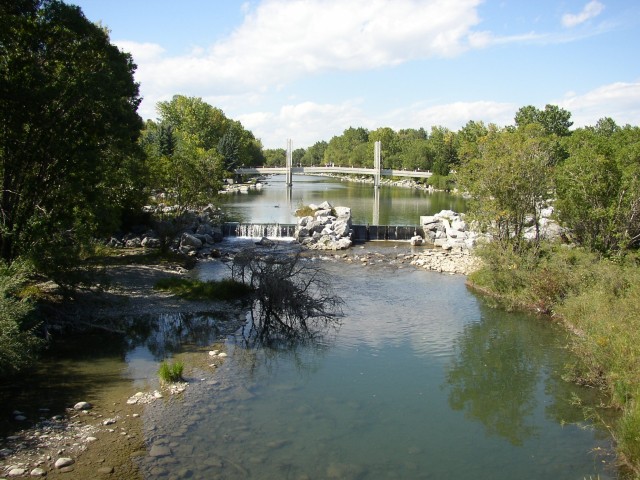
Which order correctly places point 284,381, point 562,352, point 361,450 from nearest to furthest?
point 361,450 → point 284,381 → point 562,352

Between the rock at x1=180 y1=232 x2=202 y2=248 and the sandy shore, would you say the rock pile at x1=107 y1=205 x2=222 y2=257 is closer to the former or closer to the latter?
the rock at x1=180 y1=232 x2=202 y2=248

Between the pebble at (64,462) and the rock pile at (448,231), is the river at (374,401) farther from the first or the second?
the rock pile at (448,231)

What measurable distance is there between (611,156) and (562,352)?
1106 cm

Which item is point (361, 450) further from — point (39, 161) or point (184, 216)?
point (184, 216)

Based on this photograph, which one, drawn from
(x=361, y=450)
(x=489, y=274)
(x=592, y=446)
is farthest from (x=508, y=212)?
(x=361, y=450)

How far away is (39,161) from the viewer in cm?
1761

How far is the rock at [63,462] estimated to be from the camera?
9.98m

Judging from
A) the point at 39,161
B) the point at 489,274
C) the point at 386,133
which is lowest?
the point at 489,274

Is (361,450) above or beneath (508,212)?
beneath

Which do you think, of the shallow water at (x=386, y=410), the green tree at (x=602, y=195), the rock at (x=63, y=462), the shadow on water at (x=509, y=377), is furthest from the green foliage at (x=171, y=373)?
the green tree at (x=602, y=195)

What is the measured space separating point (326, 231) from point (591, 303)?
933 inches

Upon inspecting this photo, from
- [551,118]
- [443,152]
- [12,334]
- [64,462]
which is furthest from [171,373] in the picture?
[443,152]

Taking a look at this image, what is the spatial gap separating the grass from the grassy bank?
11180 millimetres

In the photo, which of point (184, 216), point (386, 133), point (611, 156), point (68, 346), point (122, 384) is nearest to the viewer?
point (122, 384)
